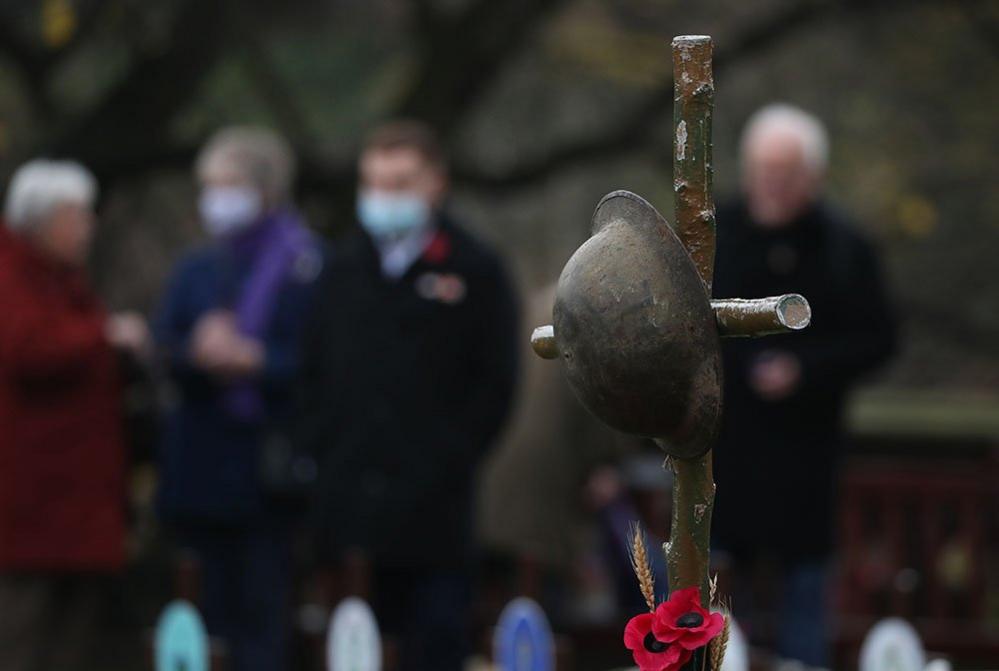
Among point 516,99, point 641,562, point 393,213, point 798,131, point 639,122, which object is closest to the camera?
point 641,562

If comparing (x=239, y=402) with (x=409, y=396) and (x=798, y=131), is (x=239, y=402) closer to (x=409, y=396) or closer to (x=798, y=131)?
(x=409, y=396)

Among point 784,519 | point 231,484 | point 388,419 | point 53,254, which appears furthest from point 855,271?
point 53,254

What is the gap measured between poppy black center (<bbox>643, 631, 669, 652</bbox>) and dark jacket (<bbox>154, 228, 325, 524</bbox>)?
4152mm

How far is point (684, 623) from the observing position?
7.47ft

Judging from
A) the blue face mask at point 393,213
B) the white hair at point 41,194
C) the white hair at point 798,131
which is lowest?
the blue face mask at point 393,213

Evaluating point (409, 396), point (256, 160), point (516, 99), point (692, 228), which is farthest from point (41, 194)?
point (516, 99)

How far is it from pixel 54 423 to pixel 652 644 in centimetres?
436

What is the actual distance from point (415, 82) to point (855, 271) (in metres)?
3.91

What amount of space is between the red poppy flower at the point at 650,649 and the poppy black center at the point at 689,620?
24 millimetres

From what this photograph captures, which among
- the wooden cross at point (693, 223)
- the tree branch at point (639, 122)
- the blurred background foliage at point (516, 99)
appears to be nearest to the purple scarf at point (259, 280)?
the blurred background foliage at point (516, 99)

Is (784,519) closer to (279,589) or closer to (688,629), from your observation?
(279,589)

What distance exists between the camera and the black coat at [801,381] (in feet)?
19.8

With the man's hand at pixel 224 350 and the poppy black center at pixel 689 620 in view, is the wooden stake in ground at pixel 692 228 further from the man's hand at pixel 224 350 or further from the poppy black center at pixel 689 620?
the man's hand at pixel 224 350

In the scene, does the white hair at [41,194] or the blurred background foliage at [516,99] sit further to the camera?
the blurred background foliage at [516,99]
